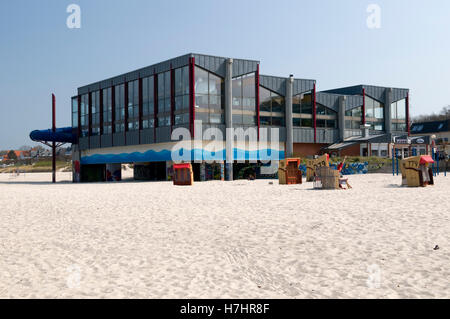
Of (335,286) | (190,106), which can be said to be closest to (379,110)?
(190,106)

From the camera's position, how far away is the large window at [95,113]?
50.5m

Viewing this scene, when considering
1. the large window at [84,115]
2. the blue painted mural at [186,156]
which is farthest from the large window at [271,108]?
the large window at [84,115]

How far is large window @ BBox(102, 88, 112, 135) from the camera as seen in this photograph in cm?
4878

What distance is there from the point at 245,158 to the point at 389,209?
29.7 m

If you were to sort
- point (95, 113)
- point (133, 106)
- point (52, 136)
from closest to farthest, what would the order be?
point (133, 106) → point (95, 113) → point (52, 136)

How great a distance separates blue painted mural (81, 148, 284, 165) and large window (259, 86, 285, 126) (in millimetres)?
3130

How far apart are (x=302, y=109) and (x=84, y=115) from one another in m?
26.3

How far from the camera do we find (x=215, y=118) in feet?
134

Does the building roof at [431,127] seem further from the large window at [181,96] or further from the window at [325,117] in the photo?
the large window at [181,96]

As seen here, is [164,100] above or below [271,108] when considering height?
above

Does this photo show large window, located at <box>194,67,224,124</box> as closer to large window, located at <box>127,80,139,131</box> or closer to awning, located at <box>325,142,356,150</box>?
large window, located at <box>127,80,139,131</box>

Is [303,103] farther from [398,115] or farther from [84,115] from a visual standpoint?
[84,115]

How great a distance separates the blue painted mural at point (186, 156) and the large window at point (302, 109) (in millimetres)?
4638
